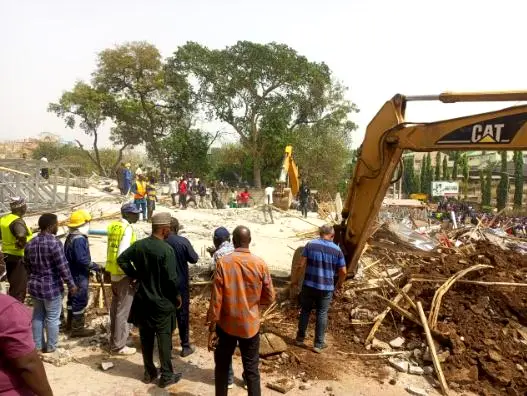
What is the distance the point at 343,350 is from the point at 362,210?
1979 millimetres

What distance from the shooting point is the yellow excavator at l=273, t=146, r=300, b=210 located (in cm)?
1856

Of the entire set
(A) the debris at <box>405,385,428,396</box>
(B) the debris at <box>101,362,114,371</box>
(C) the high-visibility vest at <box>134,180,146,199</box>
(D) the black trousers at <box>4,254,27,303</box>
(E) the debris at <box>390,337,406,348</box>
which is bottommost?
(A) the debris at <box>405,385,428,396</box>

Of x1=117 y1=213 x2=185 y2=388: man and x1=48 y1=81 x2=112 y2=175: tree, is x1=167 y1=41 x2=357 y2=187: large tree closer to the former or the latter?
x1=48 y1=81 x2=112 y2=175: tree

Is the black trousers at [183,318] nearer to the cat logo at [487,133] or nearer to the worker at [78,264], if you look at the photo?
the worker at [78,264]

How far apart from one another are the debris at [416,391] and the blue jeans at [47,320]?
3.99m

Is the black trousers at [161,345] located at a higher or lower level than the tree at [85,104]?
lower

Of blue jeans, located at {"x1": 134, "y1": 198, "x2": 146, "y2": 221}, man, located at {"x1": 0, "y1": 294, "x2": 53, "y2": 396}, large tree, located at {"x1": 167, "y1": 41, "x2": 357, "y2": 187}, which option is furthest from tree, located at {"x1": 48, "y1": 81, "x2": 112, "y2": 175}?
man, located at {"x1": 0, "y1": 294, "x2": 53, "y2": 396}

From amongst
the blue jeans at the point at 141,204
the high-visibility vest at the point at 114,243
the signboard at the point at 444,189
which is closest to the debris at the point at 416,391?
the high-visibility vest at the point at 114,243

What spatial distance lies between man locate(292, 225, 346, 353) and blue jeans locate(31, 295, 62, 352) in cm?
293

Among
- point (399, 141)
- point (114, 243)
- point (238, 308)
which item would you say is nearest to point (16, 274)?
point (114, 243)

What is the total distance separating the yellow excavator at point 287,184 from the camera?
18562 mm

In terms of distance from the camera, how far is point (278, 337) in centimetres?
528

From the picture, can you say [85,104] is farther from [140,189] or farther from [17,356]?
[17,356]

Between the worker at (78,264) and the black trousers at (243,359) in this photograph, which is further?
the worker at (78,264)
